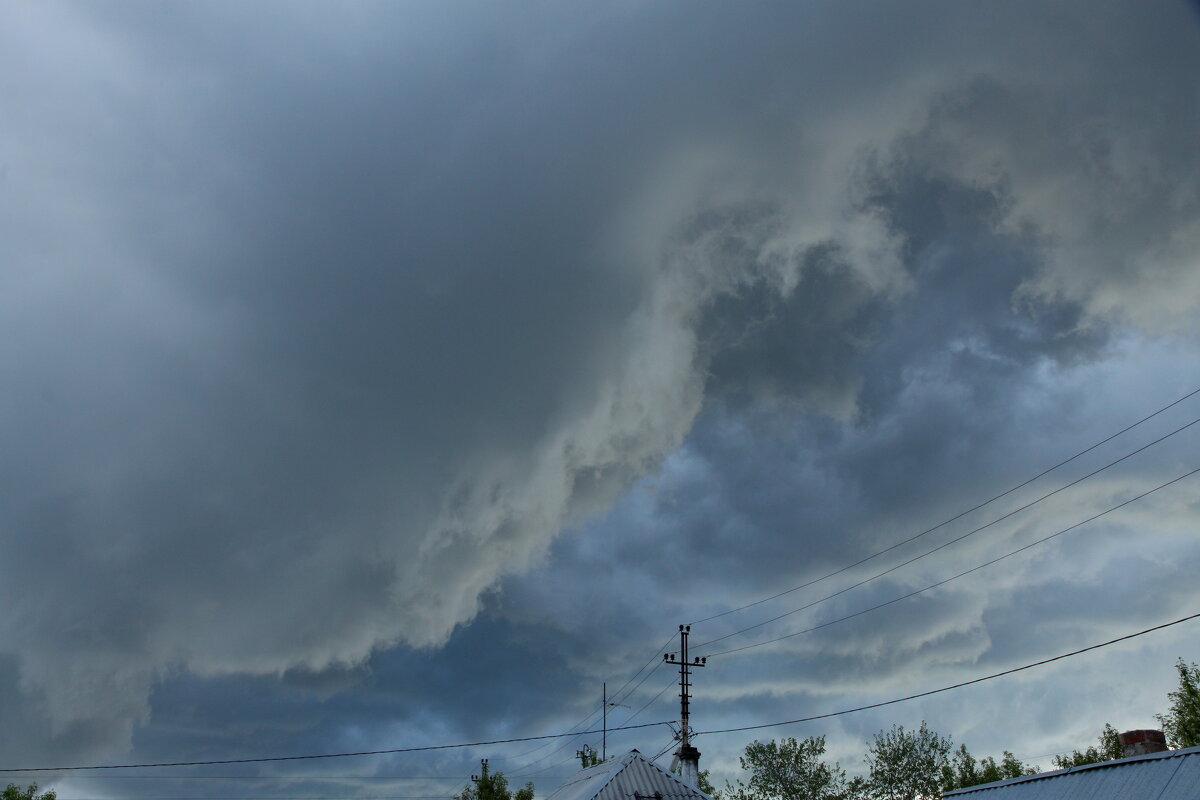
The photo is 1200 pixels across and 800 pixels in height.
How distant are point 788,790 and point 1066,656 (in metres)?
46.5

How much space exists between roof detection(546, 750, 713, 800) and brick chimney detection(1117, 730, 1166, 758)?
16.3 meters

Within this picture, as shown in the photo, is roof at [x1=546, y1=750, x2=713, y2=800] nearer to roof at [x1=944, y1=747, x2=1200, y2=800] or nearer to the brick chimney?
roof at [x1=944, y1=747, x2=1200, y2=800]

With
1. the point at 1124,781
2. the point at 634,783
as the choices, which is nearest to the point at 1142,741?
the point at 1124,781

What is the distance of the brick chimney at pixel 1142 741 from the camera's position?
1090 inches

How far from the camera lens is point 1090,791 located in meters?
24.4

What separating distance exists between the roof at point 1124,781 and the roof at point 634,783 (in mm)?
13491

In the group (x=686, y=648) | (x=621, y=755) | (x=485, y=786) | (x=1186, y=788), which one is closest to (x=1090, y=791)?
(x=1186, y=788)

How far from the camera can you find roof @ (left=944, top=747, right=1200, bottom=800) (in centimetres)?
2186

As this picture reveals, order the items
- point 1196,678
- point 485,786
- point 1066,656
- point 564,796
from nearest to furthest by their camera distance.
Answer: point 1066,656 → point 564,796 → point 1196,678 → point 485,786

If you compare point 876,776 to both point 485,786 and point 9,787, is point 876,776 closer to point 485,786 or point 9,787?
point 485,786

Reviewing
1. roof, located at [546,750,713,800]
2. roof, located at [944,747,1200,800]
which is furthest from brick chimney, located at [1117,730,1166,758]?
roof, located at [546,750,713,800]

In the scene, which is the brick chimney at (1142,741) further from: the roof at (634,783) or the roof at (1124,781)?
the roof at (634,783)

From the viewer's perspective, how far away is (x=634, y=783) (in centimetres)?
3706

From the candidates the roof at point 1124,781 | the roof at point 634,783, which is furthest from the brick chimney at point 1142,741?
the roof at point 634,783
